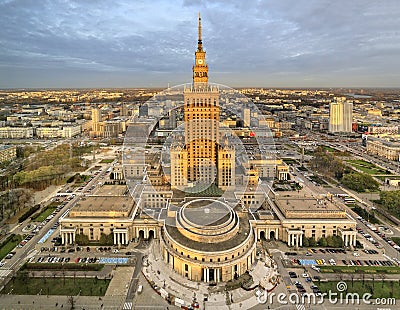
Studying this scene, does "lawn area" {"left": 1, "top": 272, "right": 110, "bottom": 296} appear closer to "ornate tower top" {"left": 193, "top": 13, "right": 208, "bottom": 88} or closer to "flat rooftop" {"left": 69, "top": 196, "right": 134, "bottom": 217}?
"flat rooftop" {"left": 69, "top": 196, "right": 134, "bottom": 217}

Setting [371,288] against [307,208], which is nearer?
[371,288]

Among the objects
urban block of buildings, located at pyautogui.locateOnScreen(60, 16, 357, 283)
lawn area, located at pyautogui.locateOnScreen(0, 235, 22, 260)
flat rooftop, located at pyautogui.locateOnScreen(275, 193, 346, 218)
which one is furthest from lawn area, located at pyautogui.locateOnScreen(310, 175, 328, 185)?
lawn area, located at pyautogui.locateOnScreen(0, 235, 22, 260)

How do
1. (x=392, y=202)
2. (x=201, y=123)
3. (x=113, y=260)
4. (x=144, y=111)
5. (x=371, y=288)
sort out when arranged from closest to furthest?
(x=371, y=288) < (x=113, y=260) < (x=392, y=202) < (x=201, y=123) < (x=144, y=111)

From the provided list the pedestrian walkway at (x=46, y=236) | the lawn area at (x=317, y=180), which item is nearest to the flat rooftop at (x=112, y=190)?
the pedestrian walkway at (x=46, y=236)

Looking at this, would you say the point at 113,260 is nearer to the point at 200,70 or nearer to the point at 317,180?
the point at 200,70

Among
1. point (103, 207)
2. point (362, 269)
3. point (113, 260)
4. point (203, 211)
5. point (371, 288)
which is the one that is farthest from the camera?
point (103, 207)

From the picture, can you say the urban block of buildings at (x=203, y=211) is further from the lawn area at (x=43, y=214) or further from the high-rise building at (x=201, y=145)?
the lawn area at (x=43, y=214)

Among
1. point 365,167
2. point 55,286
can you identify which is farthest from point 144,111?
point 55,286
